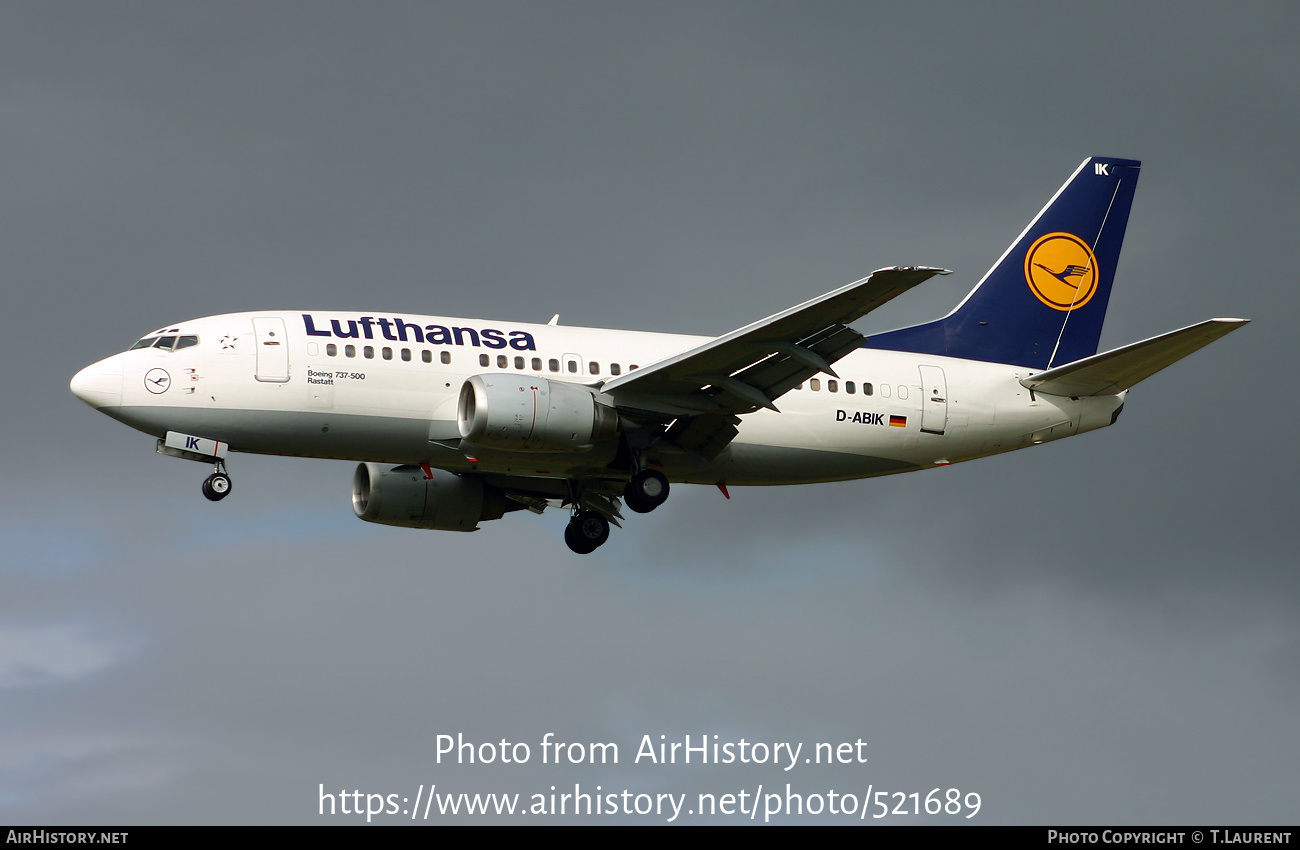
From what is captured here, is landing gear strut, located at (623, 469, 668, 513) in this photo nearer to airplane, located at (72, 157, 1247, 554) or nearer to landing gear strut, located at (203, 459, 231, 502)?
airplane, located at (72, 157, 1247, 554)

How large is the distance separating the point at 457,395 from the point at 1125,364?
16158 millimetres

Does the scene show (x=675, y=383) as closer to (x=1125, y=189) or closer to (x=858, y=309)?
(x=858, y=309)

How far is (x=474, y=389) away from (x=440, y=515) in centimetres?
775

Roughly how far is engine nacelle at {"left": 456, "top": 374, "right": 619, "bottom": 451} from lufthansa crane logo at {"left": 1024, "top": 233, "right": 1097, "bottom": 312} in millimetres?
14570

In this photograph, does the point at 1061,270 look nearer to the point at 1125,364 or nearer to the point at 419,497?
the point at 1125,364

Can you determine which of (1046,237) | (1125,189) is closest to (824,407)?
(1046,237)

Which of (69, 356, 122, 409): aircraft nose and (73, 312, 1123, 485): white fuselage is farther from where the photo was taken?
(73, 312, 1123, 485): white fuselage

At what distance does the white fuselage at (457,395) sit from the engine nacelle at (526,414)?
1.20m

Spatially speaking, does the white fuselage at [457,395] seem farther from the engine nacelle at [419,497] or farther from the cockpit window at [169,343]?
the engine nacelle at [419,497]

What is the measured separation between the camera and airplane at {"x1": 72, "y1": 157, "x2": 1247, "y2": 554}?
117 feet

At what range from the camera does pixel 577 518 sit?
137 ft

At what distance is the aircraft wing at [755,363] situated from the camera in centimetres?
3388

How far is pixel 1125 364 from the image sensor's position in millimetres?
39688

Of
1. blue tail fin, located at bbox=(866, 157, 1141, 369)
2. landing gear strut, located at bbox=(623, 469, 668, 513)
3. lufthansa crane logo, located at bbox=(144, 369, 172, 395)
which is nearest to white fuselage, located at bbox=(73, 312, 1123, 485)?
lufthansa crane logo, located at bbox=(144, 369, 172, 395)
